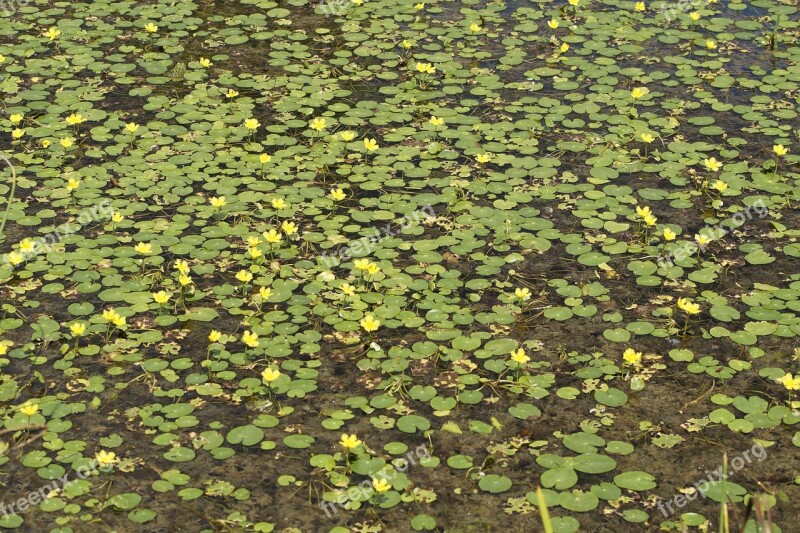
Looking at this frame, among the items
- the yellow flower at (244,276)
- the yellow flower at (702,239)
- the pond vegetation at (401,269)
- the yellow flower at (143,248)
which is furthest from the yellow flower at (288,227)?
the yellow flower at (702,239)

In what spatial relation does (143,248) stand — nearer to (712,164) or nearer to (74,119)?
(74,119)

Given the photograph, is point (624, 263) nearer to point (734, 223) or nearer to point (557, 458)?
point (734, 223)

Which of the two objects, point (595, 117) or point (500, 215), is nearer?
point (500, 215)

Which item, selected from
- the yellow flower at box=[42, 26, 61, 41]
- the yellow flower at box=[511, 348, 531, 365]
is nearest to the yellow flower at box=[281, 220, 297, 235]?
the yellow flower at box=[511, 348, 531, 365]

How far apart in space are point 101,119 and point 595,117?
3.24m

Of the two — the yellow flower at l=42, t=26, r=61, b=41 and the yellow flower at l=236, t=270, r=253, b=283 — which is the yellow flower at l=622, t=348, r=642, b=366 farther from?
the yellow flower at l=42, t=26, r=61, b=41

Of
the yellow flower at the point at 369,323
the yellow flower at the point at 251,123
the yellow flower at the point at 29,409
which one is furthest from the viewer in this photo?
the yellow flower at the point at 251,123

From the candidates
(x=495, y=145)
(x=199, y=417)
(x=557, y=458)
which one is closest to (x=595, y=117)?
(x=495, y=145)

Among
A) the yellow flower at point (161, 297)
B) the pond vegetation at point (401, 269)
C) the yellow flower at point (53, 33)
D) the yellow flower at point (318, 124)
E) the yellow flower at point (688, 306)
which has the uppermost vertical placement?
the yellow flower at point (53, 33)

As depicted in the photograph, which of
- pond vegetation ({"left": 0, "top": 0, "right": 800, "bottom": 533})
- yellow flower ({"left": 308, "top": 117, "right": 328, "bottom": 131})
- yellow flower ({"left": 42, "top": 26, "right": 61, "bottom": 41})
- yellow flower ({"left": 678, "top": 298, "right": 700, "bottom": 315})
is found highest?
yellow flower ({"left": 42, "top": 26, "right": 61, "bottom": 41})

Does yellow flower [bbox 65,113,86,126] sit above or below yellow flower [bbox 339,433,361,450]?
above

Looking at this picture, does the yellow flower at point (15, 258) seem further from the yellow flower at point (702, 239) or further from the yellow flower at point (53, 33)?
the yellow flower at point (702, 239)

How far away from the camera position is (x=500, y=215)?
5734 mm

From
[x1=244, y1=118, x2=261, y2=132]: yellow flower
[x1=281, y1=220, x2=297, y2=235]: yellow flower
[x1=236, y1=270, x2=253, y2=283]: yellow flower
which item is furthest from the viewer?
[x1=244, y1=118, x2=261, y2=132]: yellow flower
